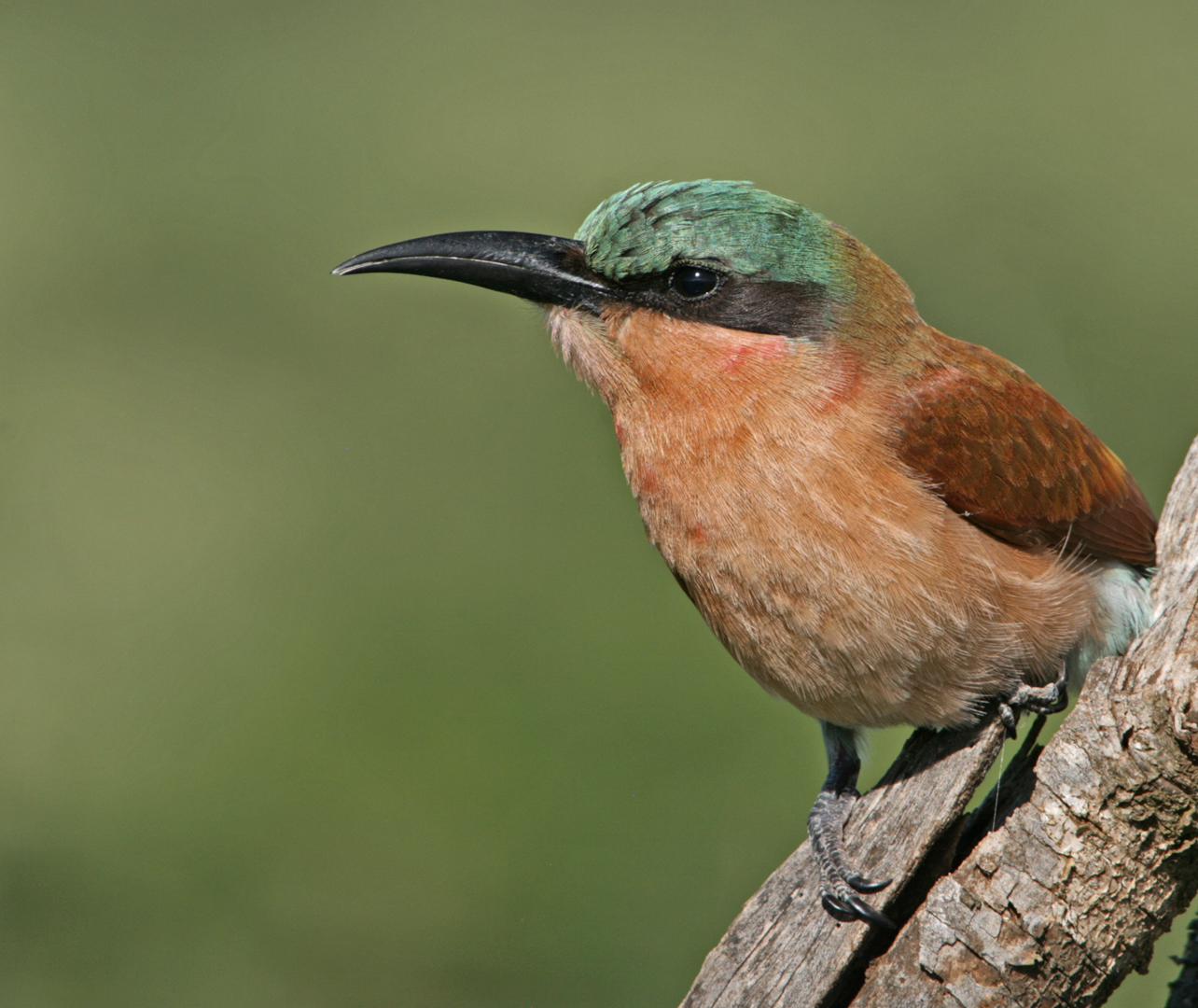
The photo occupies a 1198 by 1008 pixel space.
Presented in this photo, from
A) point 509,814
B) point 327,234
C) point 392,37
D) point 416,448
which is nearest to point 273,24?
point 392,37

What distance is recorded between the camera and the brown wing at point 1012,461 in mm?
3627

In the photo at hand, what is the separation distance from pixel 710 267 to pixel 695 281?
6 cm

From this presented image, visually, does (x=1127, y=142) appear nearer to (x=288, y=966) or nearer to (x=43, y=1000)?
(x=288, y=966)

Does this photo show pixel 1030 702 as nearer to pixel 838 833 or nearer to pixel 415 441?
pixel 838 833

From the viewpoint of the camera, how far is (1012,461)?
148 inches

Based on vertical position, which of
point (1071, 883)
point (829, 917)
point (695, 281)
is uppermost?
point (695, 281)

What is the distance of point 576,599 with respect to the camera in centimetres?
655

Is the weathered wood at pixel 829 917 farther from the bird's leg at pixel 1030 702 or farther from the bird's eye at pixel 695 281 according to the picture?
the bird's eye at pixel 695 281

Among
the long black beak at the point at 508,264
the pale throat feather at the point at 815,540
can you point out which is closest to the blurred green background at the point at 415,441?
the long black beak at the point at 508,264

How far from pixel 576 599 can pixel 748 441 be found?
3.08 m

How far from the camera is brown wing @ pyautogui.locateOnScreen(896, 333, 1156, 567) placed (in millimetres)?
3627

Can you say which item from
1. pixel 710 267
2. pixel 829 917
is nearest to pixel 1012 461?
pixel 710 267

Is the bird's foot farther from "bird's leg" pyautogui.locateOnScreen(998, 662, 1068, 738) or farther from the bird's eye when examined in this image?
the bird's eye

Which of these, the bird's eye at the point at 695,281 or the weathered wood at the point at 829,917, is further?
the bird's eye at the point at 695,281
